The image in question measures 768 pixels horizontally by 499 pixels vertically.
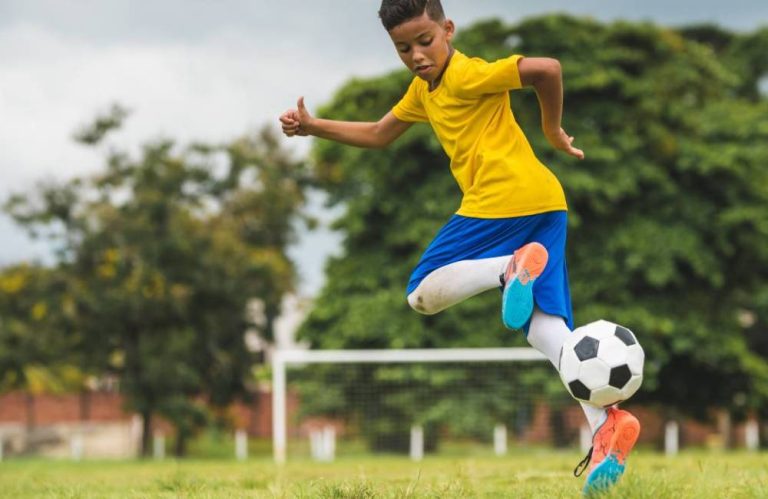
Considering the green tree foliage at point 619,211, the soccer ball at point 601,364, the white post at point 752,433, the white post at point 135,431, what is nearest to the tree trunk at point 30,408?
the white post at point 135,431

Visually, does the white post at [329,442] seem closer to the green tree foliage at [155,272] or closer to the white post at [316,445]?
the white post at [316,445]

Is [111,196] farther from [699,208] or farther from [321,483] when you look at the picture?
[321,483]

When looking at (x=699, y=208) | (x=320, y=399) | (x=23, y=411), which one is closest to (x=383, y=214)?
(x=320, y=399)

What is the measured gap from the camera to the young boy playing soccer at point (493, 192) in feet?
15.1

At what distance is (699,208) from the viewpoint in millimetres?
26391

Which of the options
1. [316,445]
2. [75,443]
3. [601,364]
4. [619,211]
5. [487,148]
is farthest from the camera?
[75,443]

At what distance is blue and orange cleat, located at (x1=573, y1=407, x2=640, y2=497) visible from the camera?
13.7ft

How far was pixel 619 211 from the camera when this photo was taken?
2653 cm

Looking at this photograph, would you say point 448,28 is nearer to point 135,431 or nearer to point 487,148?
point 487,148

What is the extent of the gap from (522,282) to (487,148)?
0.69m

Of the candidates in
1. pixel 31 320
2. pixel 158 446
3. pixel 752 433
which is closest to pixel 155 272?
pixel 31 320

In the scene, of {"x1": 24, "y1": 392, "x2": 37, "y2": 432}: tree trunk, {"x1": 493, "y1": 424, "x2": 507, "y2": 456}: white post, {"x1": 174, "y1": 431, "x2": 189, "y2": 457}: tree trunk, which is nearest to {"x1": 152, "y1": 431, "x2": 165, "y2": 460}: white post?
{"x1": 174, "y1": 431, "x2": 189, "y2": 457}: tree trunk

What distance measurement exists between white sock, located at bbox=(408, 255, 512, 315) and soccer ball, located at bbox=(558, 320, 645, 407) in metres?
0.48

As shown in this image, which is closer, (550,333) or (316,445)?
(550,333)
